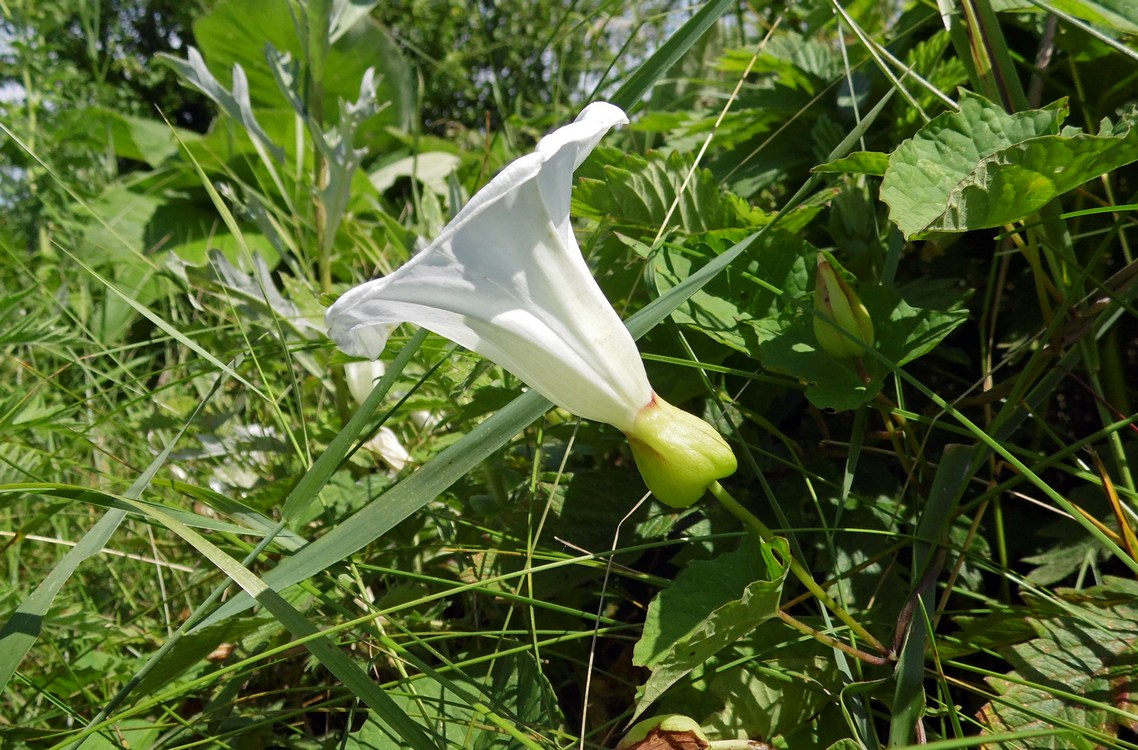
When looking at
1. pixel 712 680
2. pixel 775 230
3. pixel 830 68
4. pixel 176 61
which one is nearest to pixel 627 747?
pixel 712 680

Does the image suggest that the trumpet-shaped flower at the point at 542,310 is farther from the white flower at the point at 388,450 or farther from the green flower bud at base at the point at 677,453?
the white flower at the point at 388,450

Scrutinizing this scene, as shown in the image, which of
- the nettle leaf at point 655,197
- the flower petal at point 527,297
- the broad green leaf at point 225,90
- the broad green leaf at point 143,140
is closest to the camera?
the flower petal at point 527,297

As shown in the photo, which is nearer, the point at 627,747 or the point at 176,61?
the point at 627,747

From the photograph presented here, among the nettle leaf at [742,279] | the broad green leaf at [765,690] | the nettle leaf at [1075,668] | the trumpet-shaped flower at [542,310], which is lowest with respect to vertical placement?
the nettle leaf at [1075,668]

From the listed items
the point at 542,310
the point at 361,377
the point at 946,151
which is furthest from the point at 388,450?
the point at 946,151

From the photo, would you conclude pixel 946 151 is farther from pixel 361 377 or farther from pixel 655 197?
pixel 361 377

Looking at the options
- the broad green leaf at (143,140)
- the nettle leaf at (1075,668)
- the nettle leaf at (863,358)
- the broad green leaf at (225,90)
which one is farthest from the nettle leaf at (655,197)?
the broad green leaf at (143,140)

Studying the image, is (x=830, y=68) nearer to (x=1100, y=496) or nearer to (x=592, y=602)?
(x=1100, y=496)
